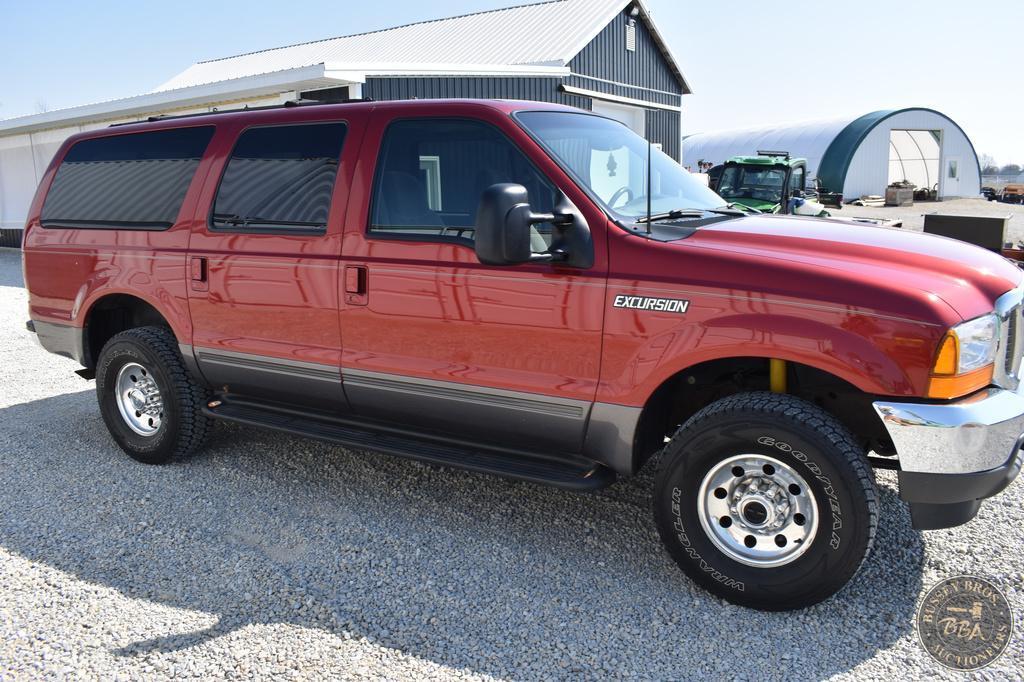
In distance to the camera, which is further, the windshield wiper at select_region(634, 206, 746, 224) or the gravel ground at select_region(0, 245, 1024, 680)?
the windshield wiper at select_region(634, 206, 746, 224)

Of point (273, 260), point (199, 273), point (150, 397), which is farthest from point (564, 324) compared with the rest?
point (150, 397)

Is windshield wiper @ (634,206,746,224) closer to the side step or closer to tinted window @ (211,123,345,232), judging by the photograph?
the side step

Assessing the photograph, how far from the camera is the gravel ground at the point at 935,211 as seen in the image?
27.4 metres

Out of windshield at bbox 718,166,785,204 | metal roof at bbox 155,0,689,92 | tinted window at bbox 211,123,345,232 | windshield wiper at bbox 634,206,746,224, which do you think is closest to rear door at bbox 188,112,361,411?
tinted window at bbox 211,123,345,232

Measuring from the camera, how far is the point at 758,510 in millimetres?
3354

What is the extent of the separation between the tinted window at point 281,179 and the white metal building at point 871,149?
1368 inches

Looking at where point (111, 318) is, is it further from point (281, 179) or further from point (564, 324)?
point (564, 324)

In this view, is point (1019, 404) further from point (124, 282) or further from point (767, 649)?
point (124, 282)

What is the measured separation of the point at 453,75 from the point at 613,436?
1274 centimetres

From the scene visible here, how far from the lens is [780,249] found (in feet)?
11.0

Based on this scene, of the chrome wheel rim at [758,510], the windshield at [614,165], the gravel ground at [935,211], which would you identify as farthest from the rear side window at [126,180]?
the gravel ground at [935,211]

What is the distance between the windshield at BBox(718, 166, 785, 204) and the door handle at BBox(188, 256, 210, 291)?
41.0 feet

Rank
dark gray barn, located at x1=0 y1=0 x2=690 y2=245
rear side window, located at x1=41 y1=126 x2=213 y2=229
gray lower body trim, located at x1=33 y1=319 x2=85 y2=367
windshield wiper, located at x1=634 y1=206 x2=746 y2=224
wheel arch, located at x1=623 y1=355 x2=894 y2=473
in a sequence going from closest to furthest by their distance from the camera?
1. wheel arch, located at x1=623 y1=355 x2=894 y2=473
2. windshield wiper, located at x1=634 y1=206 x2=746 y2=224
3. rear side window, located at x1=41 y1=126 x2=213 y2=229
4. gray lower body trim, located at x1=33 y1=319 x2=85 y2=367
5. dark gray barn, located at x1=0 y1=0 x2=690 y2=245

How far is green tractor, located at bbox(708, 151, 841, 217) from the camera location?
613 inches
